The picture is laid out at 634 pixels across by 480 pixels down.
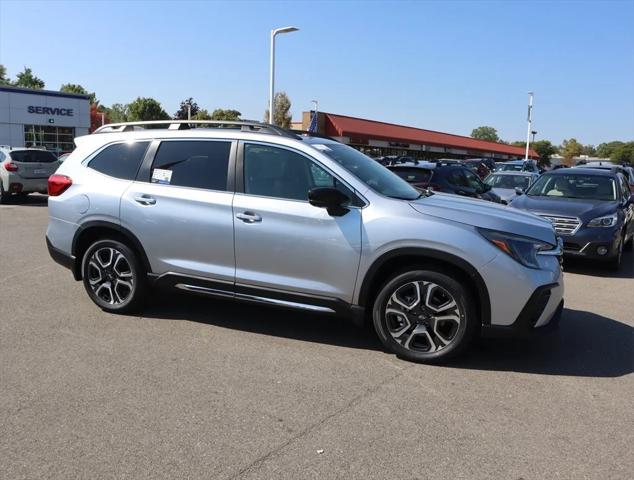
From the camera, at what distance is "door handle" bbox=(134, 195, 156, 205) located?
5.14 metres

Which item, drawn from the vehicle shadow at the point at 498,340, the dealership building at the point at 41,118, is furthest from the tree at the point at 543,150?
the vehicle shadow at the point at 498,340

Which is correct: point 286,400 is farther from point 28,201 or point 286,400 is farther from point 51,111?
point 51,111

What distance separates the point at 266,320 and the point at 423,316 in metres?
1.72

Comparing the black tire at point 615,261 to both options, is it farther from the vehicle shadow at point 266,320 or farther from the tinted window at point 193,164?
the tinted window at point 193,164

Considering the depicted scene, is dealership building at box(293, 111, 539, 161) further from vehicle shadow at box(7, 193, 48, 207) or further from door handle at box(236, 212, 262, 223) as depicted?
door handle at box(236, 212, 262, 223)

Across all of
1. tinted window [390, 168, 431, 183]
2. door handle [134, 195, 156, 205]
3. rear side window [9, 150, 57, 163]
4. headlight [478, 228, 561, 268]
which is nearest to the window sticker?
door handle [134, 195, 156, 205]

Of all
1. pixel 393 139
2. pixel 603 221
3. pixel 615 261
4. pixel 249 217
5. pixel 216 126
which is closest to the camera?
pixel 249 217

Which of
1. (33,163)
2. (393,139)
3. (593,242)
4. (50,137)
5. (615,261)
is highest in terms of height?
(393,139)

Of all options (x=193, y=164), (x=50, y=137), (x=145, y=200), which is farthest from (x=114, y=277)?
(x=50, y=137)

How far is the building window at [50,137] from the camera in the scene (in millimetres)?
39750

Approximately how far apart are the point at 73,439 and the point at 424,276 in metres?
2.68

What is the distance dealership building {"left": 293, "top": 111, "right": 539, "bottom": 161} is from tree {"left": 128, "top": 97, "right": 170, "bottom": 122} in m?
39.8

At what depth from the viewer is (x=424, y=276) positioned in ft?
14.2

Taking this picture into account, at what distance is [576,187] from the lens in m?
9.89
